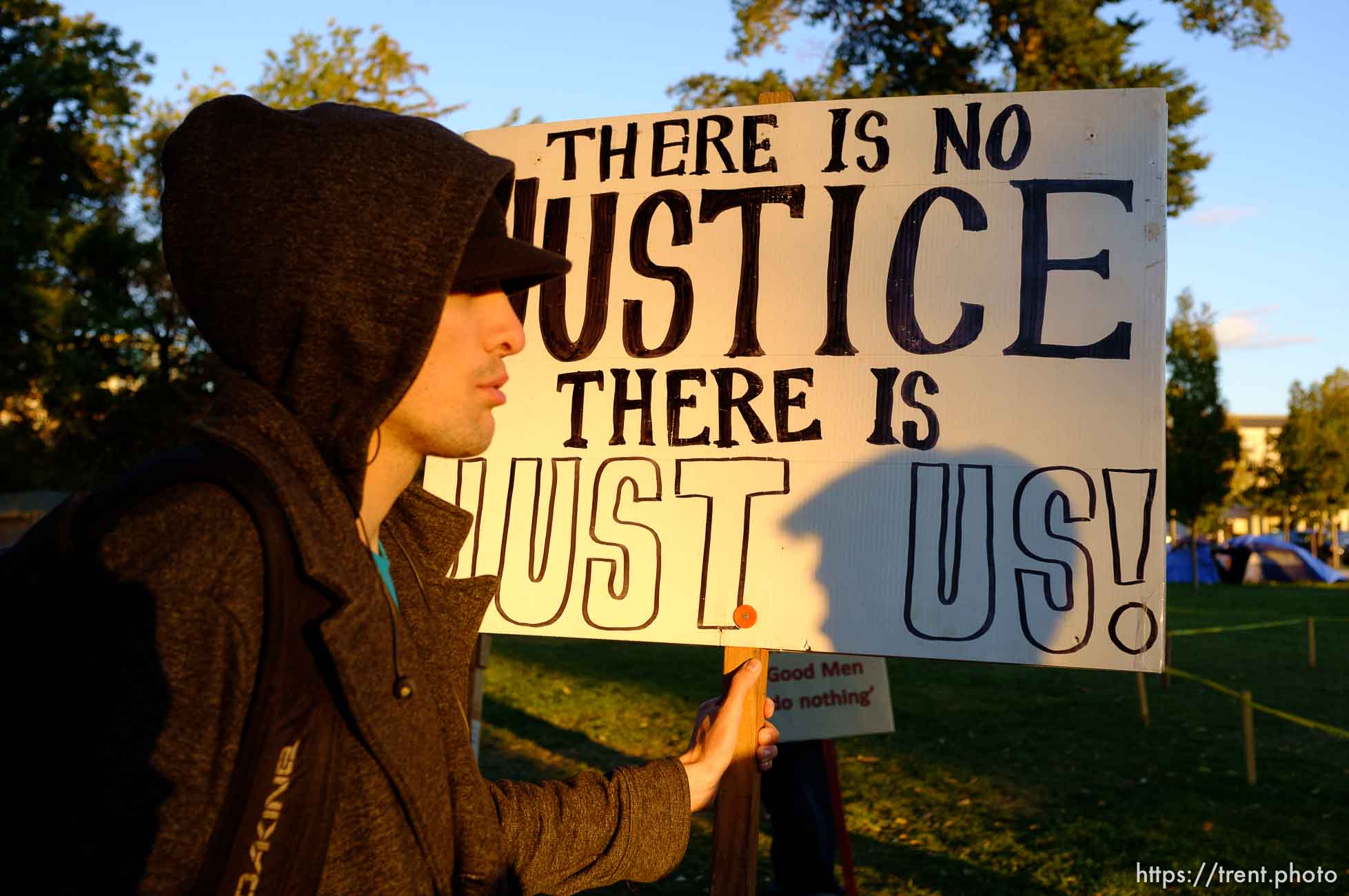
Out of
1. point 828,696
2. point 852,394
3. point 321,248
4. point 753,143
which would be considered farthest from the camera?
point 828,696

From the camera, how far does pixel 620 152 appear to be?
10.0 feet

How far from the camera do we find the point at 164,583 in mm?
1082

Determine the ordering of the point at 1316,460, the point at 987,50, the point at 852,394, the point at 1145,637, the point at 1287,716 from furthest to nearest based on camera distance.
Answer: the point at 1316,460, the point at 987,50, the point at 1287,716, the point at 852,394, the point at 1145,637

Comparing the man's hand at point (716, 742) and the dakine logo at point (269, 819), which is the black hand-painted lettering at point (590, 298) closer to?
the man's hand at point (716, 742)

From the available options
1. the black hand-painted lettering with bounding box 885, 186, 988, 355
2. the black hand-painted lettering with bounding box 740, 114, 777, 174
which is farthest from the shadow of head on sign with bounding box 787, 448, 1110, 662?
the black hand-painted lettering with bounding box 740, 114, 777, 174

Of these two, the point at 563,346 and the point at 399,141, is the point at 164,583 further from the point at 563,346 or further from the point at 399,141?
the point at 563,346

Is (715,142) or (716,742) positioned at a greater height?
(715,142)

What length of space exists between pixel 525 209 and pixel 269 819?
2.23 meters

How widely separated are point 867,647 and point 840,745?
782 cm

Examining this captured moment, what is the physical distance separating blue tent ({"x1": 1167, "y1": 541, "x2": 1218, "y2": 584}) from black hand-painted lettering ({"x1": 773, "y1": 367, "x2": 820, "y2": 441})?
115 feet

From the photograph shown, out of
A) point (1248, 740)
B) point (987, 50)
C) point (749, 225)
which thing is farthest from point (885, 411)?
point (987, 50)

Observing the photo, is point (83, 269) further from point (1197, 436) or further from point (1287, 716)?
point (1197, 436)

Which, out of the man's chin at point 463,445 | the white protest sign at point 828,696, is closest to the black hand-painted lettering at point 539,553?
the man's chin at point 463,445

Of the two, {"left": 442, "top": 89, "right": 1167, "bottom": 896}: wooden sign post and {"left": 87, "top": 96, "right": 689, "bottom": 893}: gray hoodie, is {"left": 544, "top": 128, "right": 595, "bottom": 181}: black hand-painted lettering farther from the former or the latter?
{"left": 87, "top": 96, "right": 689, "bottom": 893}: gray hoodie
